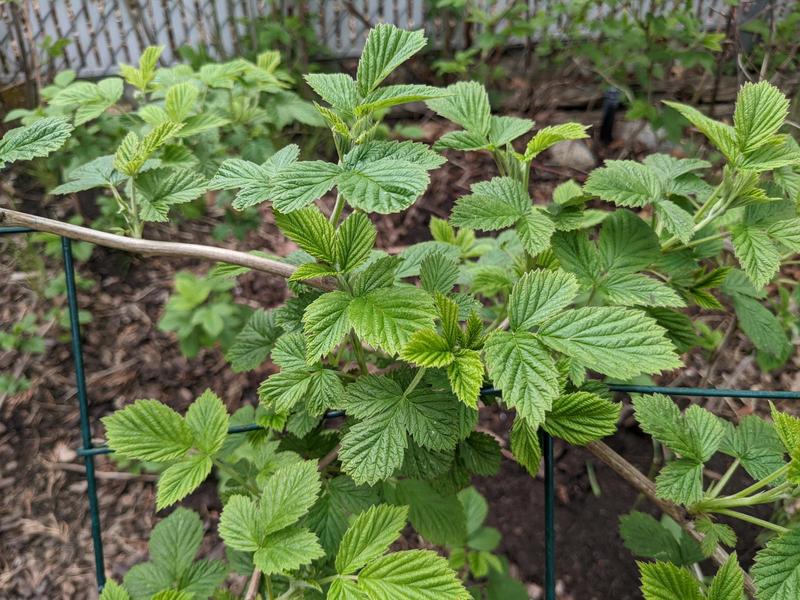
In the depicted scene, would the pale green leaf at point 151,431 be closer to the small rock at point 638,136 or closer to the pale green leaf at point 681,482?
the pale green leaf at point 681,482

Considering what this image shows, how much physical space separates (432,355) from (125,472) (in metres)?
1.89

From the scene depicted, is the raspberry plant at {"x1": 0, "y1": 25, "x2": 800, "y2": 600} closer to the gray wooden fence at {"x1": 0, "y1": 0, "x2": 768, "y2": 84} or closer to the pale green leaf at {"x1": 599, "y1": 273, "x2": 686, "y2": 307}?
the pale green leaf at {"x1": 599, "y1": 273, "x2": 686, "y2": 307}

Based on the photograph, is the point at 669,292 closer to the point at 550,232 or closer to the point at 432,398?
the point at 550,232

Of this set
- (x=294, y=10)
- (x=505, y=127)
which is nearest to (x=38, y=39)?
(x=294, y=10)

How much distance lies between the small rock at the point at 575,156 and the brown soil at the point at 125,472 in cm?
67

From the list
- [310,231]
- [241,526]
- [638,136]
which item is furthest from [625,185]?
[638,136]

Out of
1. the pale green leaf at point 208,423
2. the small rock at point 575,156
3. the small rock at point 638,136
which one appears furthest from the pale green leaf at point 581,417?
the small rock at point 638,136

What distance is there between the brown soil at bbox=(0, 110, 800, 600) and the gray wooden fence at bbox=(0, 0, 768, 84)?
142cm

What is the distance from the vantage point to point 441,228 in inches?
53.4

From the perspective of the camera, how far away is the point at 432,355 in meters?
0.77

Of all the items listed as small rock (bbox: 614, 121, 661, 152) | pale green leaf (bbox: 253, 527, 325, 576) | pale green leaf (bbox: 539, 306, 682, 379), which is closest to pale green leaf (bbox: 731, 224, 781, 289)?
pale green leaf (bbox: 539, 306, 682, 379)

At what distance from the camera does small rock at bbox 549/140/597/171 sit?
3.29 meters

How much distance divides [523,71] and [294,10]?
137 cm

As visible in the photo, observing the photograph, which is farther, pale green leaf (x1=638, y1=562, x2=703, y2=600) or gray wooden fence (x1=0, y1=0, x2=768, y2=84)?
gray wooden fence (x1=0, y1=0, x2=768, y2=84)
